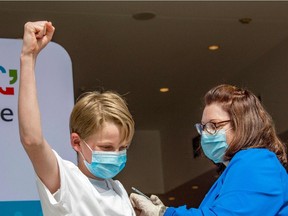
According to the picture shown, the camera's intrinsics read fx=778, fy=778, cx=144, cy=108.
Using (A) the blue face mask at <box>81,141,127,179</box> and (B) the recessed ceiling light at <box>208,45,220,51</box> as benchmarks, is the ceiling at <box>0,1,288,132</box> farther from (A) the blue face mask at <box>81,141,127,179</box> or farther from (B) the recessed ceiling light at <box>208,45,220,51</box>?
(A) the blue face mask at <box>81,141,127,179</box>

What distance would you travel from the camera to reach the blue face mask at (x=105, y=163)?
205 centimetres

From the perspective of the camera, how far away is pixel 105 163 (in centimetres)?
205

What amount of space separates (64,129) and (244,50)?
15.5 feet

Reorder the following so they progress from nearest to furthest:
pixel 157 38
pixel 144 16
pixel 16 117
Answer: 1. pixel 16 117
2. pixel 144 16
3. pixel 157 38

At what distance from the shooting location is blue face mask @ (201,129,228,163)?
2.29 meters

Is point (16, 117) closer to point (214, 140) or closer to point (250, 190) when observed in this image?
point (214, 140)

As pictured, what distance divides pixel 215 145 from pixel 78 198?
1.77ft

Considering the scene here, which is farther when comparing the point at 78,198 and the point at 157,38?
the point at 157,38

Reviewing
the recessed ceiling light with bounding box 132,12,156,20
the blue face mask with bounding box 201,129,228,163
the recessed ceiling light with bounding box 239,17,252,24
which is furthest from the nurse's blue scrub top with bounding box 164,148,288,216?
the recessed ceiling light with bounding box 239,17,252,24

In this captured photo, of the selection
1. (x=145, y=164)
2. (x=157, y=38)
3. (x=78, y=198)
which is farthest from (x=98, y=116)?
(x=145, y=164)

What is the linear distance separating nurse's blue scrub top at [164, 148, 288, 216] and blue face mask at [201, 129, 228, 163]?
118 millimetres

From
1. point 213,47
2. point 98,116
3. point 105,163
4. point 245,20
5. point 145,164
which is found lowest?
point 145,164

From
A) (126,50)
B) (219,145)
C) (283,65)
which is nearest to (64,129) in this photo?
(219,145)

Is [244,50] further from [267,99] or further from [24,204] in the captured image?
[24,204]
